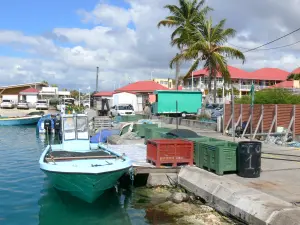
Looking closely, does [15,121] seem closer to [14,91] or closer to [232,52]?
[232,52]

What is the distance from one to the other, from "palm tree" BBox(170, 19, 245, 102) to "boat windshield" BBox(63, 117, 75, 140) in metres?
17.8

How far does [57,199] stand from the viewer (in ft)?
42.8

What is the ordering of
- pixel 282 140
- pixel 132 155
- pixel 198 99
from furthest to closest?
pixel 198 99 < pixel 282 140 < pixel 132 155

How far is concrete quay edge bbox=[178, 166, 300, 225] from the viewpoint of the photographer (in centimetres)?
793

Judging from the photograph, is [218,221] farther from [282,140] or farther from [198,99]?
[198,99]

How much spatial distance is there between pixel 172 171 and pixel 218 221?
3763 mm

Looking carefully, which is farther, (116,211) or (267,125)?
(267,125)

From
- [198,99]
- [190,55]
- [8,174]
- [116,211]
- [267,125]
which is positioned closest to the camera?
[116,211]

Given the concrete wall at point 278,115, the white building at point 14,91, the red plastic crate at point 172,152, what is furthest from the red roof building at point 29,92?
the red plastic crate at point 172,152

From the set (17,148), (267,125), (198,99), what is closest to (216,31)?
(198,99)

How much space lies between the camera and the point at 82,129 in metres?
15.6

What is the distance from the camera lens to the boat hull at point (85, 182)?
35.3 feet

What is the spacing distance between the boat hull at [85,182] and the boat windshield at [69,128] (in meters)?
3.82

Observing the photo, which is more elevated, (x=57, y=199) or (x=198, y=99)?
(x=198, y=99)
